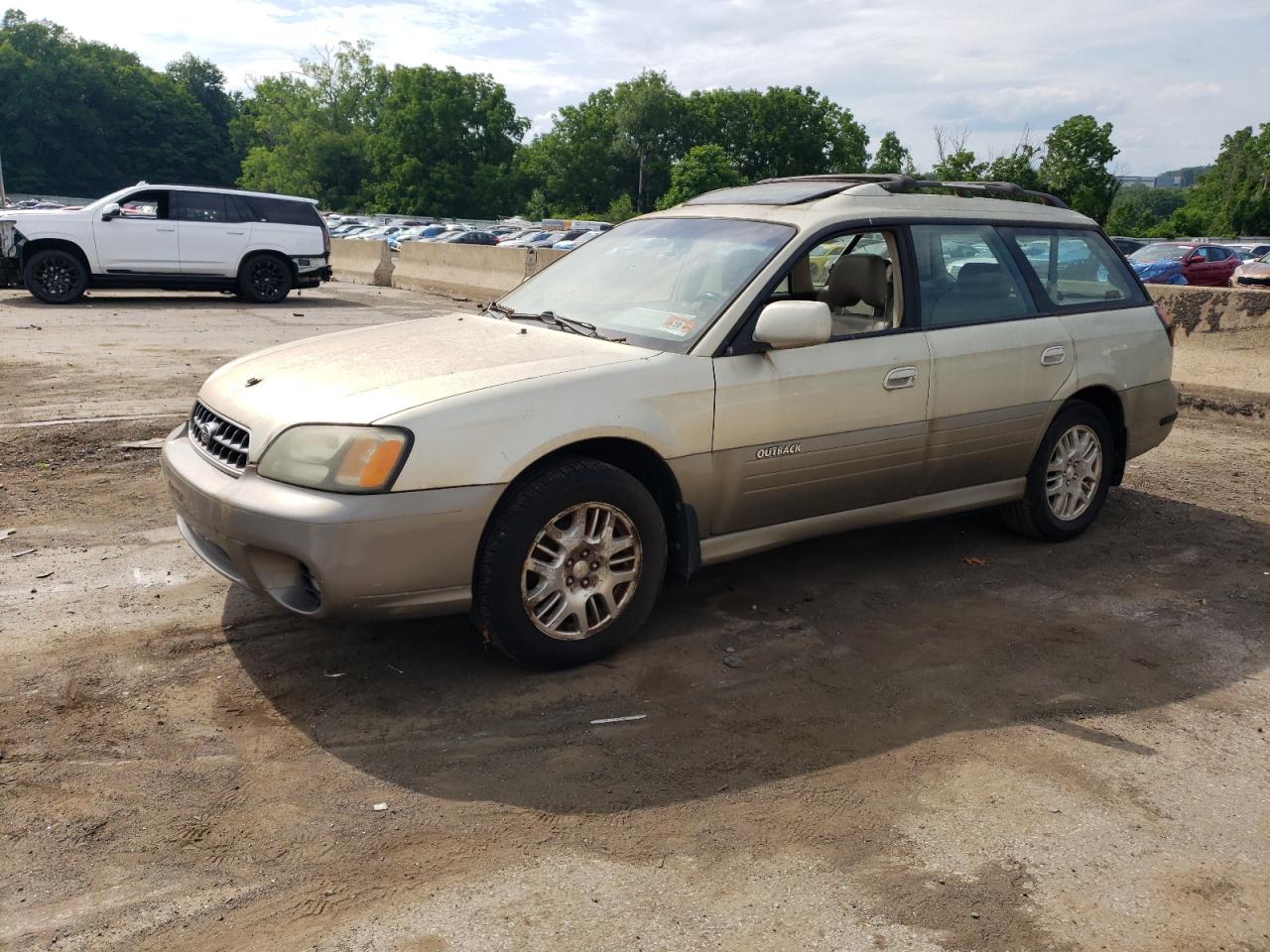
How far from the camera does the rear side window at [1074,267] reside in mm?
5602

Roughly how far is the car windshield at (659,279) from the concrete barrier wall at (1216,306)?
639 centimetres

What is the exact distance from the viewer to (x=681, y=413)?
418 cm

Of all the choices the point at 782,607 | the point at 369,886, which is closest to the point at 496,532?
the point at 369,886

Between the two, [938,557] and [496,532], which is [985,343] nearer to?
[938,557]

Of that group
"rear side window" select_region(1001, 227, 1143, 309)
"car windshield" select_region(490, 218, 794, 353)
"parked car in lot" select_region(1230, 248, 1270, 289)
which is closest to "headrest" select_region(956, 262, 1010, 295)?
"rear side window" select_region(1001, 227, 1143, 309)

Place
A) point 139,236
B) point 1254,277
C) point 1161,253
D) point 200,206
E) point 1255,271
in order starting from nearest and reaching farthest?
point 139,236 → point 200,206 → point 1254,277 → point 1255,271 → point 1161,253

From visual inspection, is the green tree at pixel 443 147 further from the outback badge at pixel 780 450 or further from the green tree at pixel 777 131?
the outback badge at pixel 780 450

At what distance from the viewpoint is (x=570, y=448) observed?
4020 mm

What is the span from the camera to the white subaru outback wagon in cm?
365

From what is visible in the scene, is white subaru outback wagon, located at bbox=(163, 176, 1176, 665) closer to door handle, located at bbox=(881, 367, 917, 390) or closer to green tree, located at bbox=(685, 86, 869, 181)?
door handle, located at bbox=(881, 367, 917, 390)

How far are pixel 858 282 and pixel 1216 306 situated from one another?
19.3 ft

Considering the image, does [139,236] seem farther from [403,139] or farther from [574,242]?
[403,139]

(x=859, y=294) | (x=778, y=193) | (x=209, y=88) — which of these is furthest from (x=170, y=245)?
(x=209, y=88)

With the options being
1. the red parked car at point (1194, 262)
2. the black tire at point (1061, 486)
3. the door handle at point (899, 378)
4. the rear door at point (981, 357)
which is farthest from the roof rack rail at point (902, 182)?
the red parked car at point (1194, 262)
